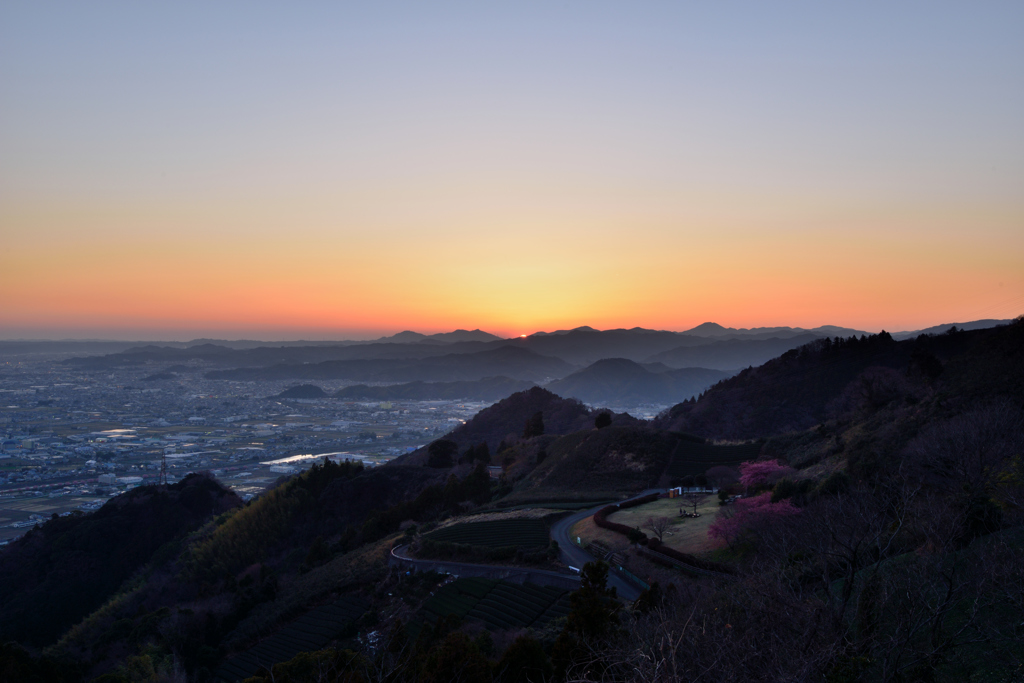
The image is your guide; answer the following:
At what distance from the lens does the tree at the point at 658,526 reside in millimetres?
34438

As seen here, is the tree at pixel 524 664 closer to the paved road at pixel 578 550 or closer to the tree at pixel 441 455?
the paved road at pixel 578 550

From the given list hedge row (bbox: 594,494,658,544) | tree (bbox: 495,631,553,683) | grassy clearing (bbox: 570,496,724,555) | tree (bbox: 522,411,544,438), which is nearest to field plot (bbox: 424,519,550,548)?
grassy clearing (bbox: 570,496,724,555)

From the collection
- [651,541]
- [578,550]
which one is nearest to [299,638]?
[578,550]

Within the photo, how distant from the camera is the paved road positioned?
28.9 metres

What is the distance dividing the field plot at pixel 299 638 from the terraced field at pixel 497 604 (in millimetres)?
5768

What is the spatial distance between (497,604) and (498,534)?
10.7 meters

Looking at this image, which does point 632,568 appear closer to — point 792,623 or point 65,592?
point 792,623

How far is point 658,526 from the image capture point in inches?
1373

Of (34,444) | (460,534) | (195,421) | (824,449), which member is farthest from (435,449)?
(195,421)

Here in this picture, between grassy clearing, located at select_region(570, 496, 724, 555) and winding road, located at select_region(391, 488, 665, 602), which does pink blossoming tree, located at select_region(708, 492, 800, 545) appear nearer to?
grassy clearing, located at select_region(570, 496, 724, 555)

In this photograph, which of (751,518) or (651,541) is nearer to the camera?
(751,518)

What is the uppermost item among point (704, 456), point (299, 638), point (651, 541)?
point (651, 541)

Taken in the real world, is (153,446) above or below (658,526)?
below

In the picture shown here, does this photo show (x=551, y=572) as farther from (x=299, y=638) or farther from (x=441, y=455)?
(x=441, y=455)
